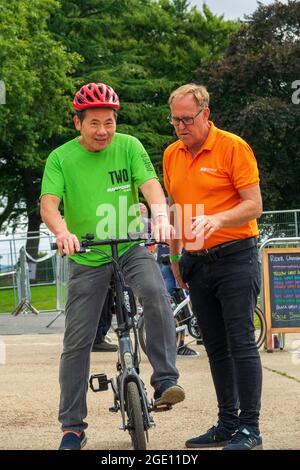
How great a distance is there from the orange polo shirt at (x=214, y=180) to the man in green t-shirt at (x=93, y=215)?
211mm

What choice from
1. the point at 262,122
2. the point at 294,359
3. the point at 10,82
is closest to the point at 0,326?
the point at 294,359

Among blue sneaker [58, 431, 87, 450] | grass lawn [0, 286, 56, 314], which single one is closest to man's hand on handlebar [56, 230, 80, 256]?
blue sneaker [58, 431, 87, 450]

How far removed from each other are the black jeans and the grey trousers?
30cm

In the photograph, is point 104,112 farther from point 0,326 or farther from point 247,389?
point 0,326

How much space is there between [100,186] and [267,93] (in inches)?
1674

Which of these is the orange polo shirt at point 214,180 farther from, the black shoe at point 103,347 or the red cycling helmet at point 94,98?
the black shoe at point 103,347

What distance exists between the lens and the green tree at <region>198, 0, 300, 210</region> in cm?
4491

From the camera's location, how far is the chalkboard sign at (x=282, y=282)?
523 inches

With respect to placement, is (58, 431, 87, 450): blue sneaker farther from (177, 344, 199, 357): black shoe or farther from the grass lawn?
the grass lawn

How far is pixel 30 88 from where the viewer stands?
129ft

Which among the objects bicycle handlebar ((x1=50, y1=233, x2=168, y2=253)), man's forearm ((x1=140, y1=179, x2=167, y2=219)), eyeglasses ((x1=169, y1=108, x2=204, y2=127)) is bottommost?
bicycle handlebar ((x1=50, y1=233, x2=168, y2=253))

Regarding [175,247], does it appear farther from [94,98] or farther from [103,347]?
[103,347]

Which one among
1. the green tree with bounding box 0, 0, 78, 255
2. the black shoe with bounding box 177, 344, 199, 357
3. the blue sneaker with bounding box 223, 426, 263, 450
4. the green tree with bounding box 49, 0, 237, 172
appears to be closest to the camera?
the blue sneaker with bounding box 223, 426, 263, 450

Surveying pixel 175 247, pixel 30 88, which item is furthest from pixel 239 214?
pixel 30 88
